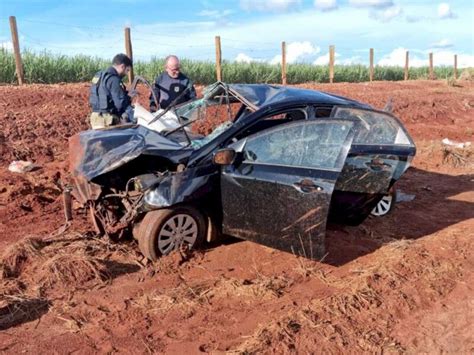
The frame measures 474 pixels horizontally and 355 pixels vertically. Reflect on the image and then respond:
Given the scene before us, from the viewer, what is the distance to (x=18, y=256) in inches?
189

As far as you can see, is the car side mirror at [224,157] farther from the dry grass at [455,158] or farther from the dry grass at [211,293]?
the dry grass at [455,158]

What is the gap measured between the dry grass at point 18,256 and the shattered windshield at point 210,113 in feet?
6.26

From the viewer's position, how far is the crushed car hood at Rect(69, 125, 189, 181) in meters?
4.79

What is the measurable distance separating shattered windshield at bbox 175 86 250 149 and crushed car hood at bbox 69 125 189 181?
1.54ft

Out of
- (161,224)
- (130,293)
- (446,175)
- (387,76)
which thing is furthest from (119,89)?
(387,76)

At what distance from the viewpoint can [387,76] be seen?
3612 cm

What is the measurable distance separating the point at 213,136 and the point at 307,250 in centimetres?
155

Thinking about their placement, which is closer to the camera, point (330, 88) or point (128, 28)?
point (128, 28)

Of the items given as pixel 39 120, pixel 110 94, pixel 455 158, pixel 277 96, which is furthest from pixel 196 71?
pixel 277 96

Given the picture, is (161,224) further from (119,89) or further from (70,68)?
(70,68)

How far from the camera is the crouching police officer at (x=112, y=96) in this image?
21.6ft

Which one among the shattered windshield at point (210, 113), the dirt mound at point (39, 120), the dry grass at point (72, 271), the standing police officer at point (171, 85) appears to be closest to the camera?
the dry grass at point (72, 271)

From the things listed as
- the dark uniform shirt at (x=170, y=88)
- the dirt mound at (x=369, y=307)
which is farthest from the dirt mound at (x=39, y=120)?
the dirt mound at (x=369, y=307)

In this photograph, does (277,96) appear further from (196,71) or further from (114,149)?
(196,71)
